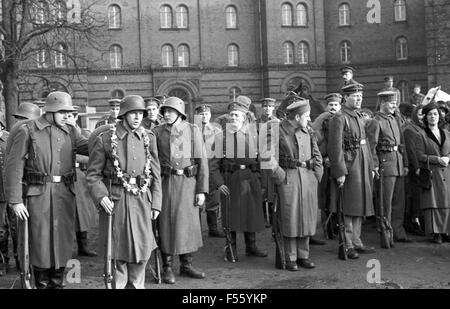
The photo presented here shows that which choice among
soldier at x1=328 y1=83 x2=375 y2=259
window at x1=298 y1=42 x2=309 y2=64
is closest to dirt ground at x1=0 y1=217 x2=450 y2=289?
soldier at x1=328 y1=83 x2=375 y2=259

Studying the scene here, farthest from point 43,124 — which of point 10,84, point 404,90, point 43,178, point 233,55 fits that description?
point 404,90

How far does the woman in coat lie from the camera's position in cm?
955

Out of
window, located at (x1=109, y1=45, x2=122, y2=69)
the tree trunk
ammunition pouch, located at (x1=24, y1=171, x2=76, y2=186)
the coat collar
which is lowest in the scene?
ammunition pouch, located at (x1=24, y1=171, x2=76, y2=186)

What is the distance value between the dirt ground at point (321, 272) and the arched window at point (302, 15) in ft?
109

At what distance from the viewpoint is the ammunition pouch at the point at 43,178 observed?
6.96 metres

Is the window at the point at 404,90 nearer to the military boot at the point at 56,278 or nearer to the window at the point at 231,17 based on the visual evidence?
the window at the point at 231,17

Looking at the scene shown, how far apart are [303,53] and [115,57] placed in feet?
42.0

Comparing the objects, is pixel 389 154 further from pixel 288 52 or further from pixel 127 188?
pixel 288 52

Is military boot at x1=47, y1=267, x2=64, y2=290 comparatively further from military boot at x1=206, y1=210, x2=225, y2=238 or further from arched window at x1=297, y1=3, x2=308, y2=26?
arched window at x1=297, y1=3, x2=308, y2=26

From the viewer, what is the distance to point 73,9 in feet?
70.7

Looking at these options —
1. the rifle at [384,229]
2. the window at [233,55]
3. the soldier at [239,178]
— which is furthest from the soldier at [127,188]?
the window at [233,55]

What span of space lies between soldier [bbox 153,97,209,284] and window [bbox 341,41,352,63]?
3540 centimetres
